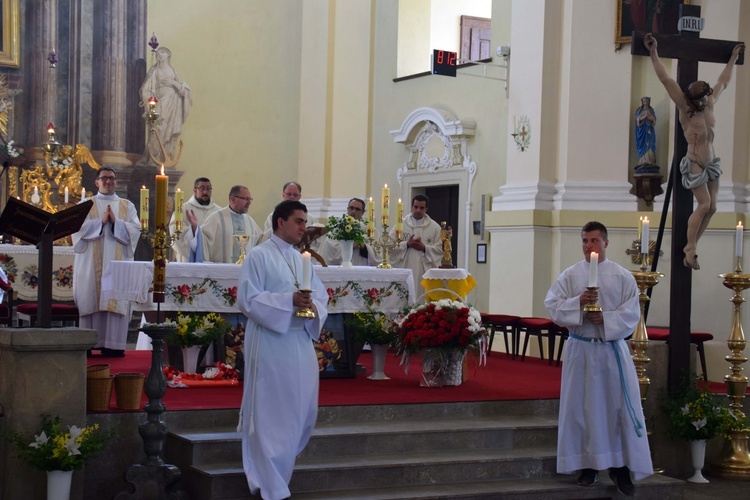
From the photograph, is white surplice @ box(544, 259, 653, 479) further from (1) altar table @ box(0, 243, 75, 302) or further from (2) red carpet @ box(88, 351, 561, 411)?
(1) altar table @ box(0, 243, 75, 302)

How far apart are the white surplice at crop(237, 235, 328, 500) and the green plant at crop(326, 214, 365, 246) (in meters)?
3.14

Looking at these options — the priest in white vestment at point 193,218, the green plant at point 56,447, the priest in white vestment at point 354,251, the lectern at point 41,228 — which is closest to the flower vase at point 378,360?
the priest in white vestment at point 354,251

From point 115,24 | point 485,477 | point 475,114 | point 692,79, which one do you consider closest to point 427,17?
point 475,114

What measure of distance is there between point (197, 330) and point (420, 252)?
3880mm

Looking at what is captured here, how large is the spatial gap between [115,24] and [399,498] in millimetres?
10352

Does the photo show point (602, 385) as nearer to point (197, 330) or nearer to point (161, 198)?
point (161, 198)

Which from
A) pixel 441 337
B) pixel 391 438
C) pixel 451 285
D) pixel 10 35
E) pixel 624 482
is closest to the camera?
pixel 624 482

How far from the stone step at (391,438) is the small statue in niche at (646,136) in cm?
480

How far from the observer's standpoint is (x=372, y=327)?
884 cm

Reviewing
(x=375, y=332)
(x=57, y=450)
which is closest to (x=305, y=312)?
(x=57, y=450)

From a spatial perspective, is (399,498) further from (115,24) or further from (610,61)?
(115,24)

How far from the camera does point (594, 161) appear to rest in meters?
12.0

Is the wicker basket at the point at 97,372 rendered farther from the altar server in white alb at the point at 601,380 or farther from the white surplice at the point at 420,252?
Result: the white surplice at the point at 420,252

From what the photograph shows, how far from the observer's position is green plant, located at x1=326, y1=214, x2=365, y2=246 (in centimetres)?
928
